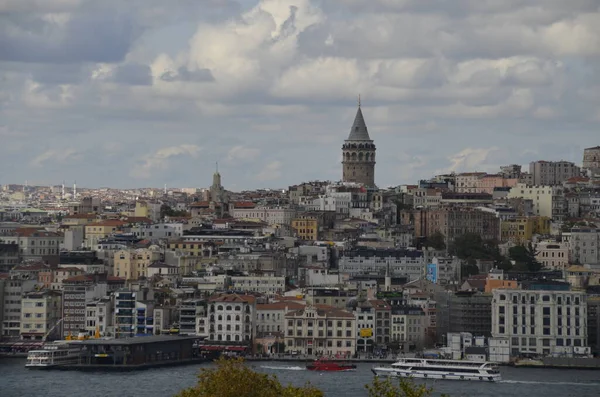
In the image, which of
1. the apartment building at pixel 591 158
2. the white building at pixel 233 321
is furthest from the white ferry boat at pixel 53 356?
the apartment building at pixel 591 158

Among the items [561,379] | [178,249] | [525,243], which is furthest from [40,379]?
[525,243]

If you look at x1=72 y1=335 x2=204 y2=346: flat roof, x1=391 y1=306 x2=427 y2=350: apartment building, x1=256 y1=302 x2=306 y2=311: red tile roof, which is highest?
x1=256 y1=302 x2=306 y2=311: red tile roof

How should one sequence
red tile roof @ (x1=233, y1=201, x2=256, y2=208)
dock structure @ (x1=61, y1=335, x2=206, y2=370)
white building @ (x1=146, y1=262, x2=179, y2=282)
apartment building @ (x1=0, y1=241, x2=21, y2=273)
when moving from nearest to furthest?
dock structure @ (x1=61, y1=335, x2=206, y2=370)
white building @ (x1=146, y1=262, x2=179, y2=282)
apartment building @ (x1=0, y1=241, x2=21, y2=273)
red tile roof @ (x1=233, y1=201, x2=256, y2=208)

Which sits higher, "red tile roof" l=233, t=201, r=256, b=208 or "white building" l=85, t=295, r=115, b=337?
"red tile roof" l=233, t=201, r=256, b=208

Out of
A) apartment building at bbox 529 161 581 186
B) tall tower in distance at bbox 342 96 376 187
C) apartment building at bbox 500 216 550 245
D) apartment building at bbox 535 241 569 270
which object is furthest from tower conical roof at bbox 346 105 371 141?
apartment building at bbox 535 241 569 270

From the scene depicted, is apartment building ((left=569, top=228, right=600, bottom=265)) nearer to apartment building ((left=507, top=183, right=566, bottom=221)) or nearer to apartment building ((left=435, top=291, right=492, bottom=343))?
apartment building ((left=507, top=183, right=566, bottom=221))

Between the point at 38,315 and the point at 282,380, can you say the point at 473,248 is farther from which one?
the point at 282,380

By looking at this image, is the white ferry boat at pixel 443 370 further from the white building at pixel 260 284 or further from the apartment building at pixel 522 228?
the apartment building at pixel 522 228
